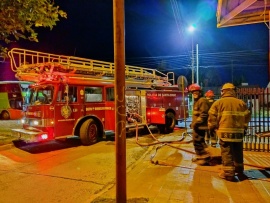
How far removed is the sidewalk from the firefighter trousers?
0.78 ft

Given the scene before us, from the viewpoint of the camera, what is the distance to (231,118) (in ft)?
17.7

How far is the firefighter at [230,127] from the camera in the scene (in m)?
5.36

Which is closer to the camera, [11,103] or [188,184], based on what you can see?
[188,184]

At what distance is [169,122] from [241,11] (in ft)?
21.6

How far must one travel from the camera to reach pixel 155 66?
3947cm

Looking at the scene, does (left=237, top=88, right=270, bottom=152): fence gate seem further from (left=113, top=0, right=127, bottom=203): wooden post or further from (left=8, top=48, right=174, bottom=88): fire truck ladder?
(left=113, top=0, right=127, bottom=203): wooden post

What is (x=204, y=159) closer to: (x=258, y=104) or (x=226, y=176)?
(x=226, y=176)

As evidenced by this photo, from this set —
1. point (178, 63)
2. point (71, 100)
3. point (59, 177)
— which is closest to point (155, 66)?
point (178, 63)

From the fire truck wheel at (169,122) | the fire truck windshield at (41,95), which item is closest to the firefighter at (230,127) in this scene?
the fire truck windshield at (41,95)

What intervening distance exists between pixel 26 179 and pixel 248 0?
677 centimetres

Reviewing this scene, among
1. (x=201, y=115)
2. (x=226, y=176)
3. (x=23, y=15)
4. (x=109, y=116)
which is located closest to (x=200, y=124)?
(x=201, y=115)

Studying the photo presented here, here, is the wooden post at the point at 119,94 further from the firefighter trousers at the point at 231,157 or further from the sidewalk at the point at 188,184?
the firefighter trousers at the point at 231,157

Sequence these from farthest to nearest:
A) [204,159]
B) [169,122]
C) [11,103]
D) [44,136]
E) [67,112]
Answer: [11,103] < [169,122] < [67,112] < [44,136] < [204,159]

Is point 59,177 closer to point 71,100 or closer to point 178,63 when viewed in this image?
point 71,100
